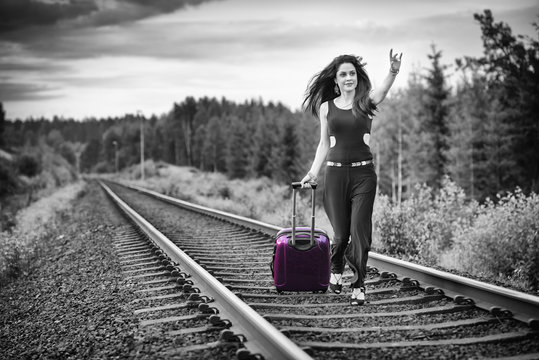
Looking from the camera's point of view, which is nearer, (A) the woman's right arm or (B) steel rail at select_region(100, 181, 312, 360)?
(B) steel rail at select_region(100, 181, 312, 360)

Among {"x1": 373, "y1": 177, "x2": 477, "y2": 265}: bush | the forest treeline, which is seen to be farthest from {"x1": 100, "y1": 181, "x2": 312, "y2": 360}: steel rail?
the forest treeline

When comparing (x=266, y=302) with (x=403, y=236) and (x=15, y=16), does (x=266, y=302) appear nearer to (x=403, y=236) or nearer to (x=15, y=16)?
(x=403, y=236)

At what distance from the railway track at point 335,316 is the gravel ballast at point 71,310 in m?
0.27

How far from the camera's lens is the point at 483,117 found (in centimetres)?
3253

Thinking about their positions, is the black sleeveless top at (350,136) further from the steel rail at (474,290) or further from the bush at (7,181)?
the bush at (7,181)

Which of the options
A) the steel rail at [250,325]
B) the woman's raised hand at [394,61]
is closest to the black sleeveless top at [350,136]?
the woman's raised hand at [394,61]

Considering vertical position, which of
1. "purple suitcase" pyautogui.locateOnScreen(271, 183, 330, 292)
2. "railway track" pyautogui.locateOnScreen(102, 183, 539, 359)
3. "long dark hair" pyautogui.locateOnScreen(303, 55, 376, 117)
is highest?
"long dark hair" pyautogui.locateOnScreen(303, 55, 376, 117)

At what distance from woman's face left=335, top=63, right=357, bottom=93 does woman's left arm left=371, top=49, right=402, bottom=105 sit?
8.1 inches

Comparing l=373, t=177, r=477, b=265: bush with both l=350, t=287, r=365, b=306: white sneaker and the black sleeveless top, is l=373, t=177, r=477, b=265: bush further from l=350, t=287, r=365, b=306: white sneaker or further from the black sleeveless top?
the black sleeveless top

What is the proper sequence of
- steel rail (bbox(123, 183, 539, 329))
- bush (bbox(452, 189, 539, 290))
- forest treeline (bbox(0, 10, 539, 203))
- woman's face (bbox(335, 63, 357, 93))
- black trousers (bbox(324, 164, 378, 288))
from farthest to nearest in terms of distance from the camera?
forest treeline (bbox(0, 10, 539, 203)) < bush (bbox(452, 189, 539, 290)) < woman's face (bbox(335, 63, 357, 93)) < black trousers (bbox(324, 164, 378, 288)) < steel rail (bbox(123, 183, 539, 329))

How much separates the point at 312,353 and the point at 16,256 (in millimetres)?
7546

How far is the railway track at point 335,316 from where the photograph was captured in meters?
3.12

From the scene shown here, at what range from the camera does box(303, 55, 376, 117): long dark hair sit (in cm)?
424

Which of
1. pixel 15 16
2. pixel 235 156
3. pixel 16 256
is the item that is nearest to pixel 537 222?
pixel 16 256
